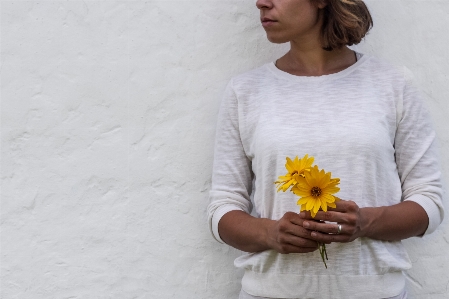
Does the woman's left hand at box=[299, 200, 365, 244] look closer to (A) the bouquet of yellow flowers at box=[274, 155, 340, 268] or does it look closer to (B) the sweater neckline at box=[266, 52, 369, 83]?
(A) the bouquet of yellow flowers at box=[274, 155, 340, 268]

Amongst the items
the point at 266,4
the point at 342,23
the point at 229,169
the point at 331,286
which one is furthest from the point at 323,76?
the point at 331,286

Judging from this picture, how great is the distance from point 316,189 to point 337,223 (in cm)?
18

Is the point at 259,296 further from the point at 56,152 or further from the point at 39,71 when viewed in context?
the point at 39,71

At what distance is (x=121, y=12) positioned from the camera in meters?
2.65

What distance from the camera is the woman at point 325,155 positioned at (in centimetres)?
228

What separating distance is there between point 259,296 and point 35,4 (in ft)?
4.22

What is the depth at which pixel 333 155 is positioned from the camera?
7.47ft

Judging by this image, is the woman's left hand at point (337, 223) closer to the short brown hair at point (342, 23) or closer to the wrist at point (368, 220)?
the wrist at point (368, 220)

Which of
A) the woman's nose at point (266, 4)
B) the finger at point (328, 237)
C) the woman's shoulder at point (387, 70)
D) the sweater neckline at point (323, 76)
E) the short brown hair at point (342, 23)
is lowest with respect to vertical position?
the finger at point (328, 237)

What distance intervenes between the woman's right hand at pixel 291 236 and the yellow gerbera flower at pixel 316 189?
0.43 feet

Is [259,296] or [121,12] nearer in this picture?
[259,296]

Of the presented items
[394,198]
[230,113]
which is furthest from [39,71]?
[394,198]

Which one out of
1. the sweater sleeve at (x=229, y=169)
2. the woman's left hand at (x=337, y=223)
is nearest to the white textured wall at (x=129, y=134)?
the sweater sleeve at (x=229, y=169)

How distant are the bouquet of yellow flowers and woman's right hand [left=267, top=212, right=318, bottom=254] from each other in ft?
0.44
